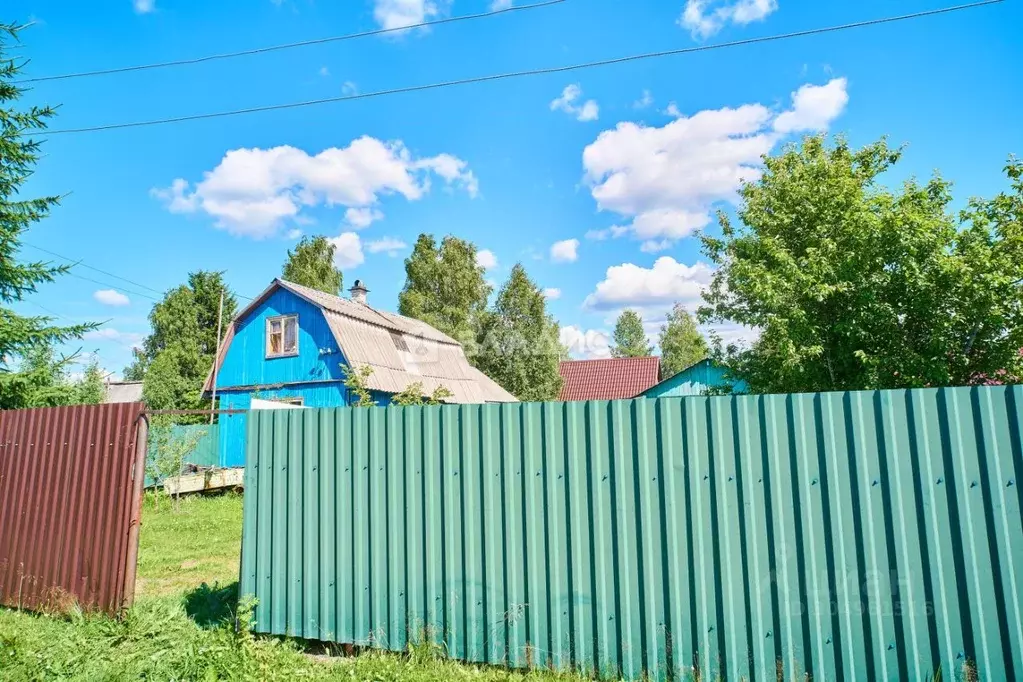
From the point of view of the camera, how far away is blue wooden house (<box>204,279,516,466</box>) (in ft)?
57.9

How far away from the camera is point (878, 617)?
3148 millimetres

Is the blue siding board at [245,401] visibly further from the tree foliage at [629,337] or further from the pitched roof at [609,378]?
the tree foliage at [629,337]

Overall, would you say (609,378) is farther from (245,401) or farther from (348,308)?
(245,401)

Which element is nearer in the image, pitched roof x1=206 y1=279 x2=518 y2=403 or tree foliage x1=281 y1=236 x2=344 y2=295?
pitched roof x1=206 y1=279 x2=518 y2=403

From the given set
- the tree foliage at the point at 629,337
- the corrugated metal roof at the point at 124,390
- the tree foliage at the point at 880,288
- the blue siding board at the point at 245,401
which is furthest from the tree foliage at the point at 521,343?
the tree foliage at the point at 629,337

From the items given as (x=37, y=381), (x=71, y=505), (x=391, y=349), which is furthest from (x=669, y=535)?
(x=391, y=349)

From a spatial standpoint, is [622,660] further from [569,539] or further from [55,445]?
[55,445]

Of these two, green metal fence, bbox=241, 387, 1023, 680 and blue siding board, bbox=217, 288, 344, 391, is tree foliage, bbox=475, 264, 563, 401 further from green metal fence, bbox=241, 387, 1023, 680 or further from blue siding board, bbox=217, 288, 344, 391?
green metal fence, bbox=241, 387, 1023, 680

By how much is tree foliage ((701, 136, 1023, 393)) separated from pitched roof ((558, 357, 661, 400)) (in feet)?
66.9

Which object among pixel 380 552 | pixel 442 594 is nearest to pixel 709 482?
pixel 442 594

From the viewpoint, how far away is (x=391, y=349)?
20.2 m

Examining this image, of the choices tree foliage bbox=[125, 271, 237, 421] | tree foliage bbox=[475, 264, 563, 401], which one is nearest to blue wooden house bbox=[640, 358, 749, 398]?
tree foliage bbox=[475, 264, 563, 401]

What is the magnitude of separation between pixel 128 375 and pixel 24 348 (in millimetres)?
49471

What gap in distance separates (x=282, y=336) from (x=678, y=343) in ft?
167
